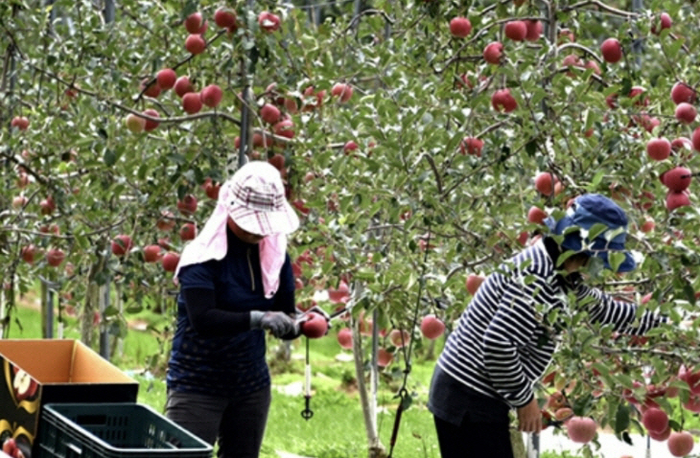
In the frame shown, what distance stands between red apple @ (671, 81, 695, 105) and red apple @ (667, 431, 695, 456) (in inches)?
36.8

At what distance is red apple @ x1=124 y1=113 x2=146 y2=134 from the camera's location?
4.48 m

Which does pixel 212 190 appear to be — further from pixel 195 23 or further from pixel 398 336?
pixel 398 336

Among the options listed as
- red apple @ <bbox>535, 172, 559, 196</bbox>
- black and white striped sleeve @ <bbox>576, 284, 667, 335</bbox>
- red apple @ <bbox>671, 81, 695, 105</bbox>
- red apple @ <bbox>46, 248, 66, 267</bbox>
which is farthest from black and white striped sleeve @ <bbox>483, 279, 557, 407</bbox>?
red apple @ <bbox>46, 248, 66, 267</bbox>

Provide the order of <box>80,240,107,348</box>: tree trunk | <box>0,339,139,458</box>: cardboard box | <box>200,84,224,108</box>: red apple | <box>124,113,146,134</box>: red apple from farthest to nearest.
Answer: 1. <box>80,240,107,348</box>: tree trunk
2. <box>124,113,146,134</box>: red apple
3. <box>200,84,224,108</box>: red apple
4. <box>0,339,139,458</box>: cardboard box

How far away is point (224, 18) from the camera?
4184 mm

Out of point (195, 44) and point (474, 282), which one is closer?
point (474, 282)

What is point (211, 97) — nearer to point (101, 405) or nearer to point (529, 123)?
point (529, 123)

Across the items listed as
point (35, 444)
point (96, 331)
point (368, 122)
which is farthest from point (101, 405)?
point (96, 331)

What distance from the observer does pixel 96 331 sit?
6.73 m

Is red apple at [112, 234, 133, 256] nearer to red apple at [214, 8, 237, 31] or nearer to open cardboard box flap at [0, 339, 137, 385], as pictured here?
red apple at [214, 8, 237, 31]

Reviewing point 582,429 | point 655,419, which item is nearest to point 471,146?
point 582,429

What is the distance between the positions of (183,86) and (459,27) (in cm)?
102

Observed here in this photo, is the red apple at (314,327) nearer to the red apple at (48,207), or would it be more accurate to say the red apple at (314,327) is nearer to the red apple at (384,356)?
the red apple at (384,356)

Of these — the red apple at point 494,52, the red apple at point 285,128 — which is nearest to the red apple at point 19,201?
the red apple at point 285,128
